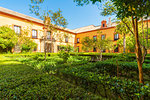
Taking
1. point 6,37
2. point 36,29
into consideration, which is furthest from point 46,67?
point 36,29

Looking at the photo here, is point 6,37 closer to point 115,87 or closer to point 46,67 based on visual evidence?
point 46,67

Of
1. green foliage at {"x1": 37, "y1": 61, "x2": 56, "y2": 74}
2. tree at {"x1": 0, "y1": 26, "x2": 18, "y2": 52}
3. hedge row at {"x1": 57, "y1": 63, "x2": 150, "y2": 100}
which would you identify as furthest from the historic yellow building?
hedge row at {"x1": 57, "y1": 63, "x2": 150, "y2": 100}

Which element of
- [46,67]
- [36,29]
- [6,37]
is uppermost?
[36,29]

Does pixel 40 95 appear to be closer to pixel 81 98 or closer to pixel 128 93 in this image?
pixel 81 98

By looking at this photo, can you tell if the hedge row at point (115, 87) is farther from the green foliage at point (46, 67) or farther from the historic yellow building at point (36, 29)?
the historic yellow building at point (36, 29)

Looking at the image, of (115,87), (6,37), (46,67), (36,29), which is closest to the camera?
(115,87)

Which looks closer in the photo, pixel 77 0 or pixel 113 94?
pixel 113 94

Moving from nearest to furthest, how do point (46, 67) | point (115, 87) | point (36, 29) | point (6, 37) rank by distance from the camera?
point (115, 87) → point (46, 67) → point (6, 37) → point (36, 29)

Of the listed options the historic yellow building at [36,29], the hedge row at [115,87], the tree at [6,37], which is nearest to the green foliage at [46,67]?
the hedge row at [115,87]

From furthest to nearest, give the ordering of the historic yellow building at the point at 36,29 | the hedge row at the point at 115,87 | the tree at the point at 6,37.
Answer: the tree at the point at 6,37, the historic yellow building at the point at 36,29, the hedge row at the point at 115,87

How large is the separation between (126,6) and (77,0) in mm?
1730

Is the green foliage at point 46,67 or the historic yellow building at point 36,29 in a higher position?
the historic yellow building at point 36,29

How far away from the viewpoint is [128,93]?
5.51ft

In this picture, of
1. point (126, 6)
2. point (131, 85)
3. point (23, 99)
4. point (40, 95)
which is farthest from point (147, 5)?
point (23, 99)
